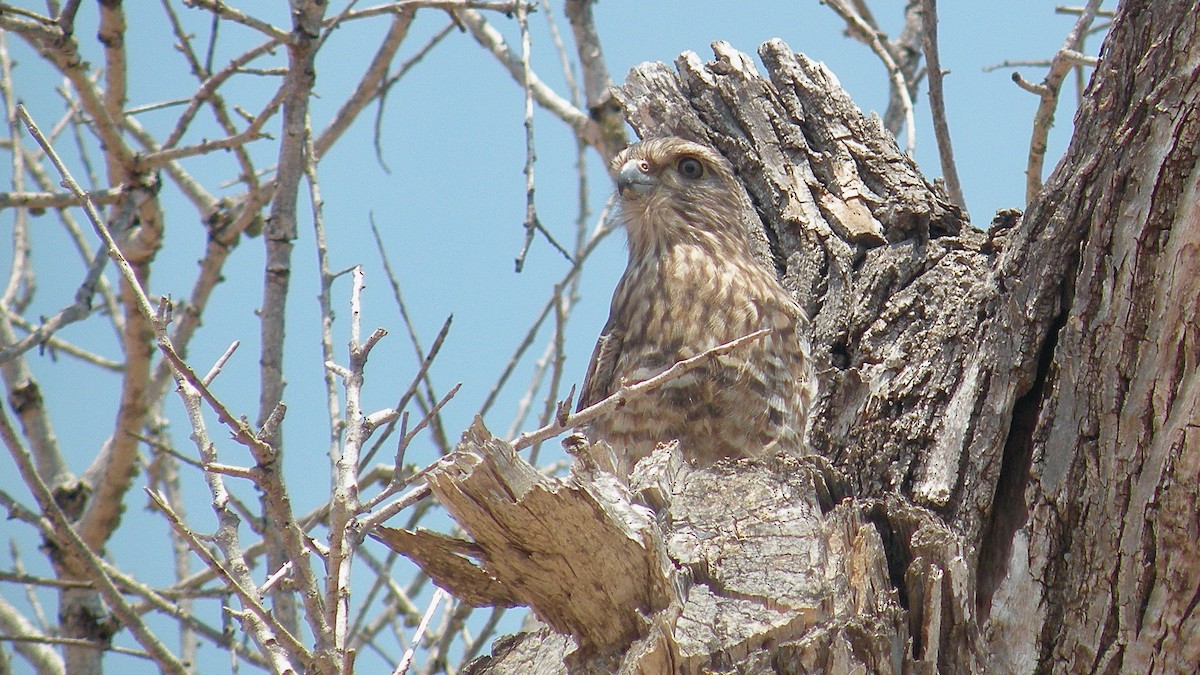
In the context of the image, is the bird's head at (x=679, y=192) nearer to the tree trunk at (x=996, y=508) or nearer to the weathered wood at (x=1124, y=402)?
the tree trunk at (x=996, y=508)

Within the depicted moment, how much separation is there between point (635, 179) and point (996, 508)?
2348 millimetres

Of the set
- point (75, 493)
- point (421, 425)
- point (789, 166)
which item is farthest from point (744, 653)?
point (75, 493)

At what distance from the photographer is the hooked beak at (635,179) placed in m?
4.37

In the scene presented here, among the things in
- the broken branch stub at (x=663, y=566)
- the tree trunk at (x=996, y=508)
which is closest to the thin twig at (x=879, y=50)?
the tree trunk at (x=996, y=508)

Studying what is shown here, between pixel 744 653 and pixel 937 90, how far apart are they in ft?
6.58

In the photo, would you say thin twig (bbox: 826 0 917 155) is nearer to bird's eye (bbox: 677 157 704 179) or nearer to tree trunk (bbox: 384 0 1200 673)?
bird's eye (bbox: 677 157 704 179)

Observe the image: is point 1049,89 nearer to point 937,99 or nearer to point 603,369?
point 937,99

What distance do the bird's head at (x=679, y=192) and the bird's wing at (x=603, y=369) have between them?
0.52 metres

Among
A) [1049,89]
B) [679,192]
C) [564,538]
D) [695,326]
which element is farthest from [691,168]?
[564,538]

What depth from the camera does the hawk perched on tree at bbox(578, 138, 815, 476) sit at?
142 inches

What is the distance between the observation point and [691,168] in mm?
4344

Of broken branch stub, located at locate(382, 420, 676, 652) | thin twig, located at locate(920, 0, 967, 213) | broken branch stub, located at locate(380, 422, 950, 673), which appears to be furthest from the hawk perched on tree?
broken branch stub, located at locate(382, 420, 676, 652)

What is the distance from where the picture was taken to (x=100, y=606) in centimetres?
423

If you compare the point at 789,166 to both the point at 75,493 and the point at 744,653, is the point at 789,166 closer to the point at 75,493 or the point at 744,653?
the point at 744,653
